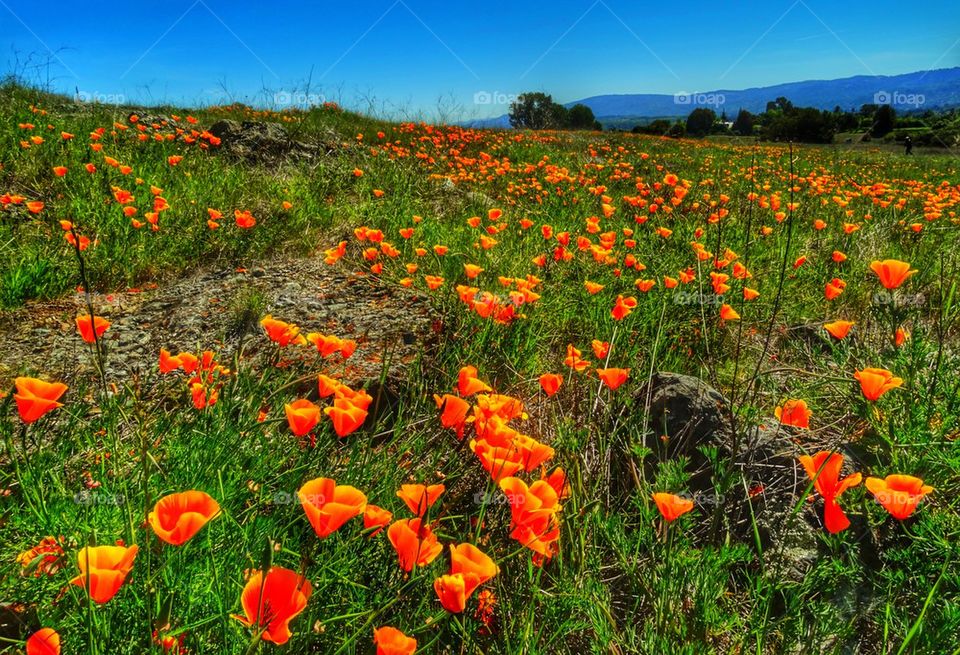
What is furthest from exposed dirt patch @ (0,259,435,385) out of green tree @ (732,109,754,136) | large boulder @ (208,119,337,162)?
green tree @ (732,109,754,136)

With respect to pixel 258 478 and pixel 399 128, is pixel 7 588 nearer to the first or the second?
pixel 258 478

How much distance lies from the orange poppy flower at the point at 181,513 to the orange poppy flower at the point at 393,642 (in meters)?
0.40

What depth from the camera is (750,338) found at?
130 inches

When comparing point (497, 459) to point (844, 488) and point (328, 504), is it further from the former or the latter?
point (844, 488)

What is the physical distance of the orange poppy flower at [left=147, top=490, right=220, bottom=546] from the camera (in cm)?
95

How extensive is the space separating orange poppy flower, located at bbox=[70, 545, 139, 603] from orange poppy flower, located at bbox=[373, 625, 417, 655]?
1.56 feet

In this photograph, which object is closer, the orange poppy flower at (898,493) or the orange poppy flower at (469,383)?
the orange poppy flower at (898,493)

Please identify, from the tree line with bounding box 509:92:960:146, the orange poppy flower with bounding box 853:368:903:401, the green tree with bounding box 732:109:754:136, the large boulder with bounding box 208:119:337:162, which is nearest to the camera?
the orange poppy flower with bounding box 853:368:903:401

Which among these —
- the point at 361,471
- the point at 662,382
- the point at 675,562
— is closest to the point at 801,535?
the point at 675,562

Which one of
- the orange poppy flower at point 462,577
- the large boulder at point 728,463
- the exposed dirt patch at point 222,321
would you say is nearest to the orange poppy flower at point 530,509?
the orange poppy flower at point 462,577

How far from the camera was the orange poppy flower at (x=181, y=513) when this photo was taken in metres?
0.95

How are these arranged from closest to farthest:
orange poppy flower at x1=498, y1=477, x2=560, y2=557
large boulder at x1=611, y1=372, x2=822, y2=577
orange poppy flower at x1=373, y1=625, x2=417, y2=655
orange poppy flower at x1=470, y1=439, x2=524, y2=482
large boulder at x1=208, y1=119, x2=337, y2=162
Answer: orange poppy flower at x1=373, y1=625, x2=417, y2=655 < orange poppy flower at x1=498, y1=477, x2=560, y2=557 < orange poppy flower at x1=470, y1=439, x2=524, y2=482 < large boulder at x1=611, y1=372, x2=822, y2=577 < large boulder at x1=208, y1=119, x2=337, y2=162

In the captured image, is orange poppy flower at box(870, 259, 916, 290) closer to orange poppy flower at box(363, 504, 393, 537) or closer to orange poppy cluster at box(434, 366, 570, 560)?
orange poppy cluster at box(434, 366, 570, 560)

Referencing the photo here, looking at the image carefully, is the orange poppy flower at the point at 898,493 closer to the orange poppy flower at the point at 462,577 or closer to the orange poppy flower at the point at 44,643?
the orange poppy flower at the point at 462,577
